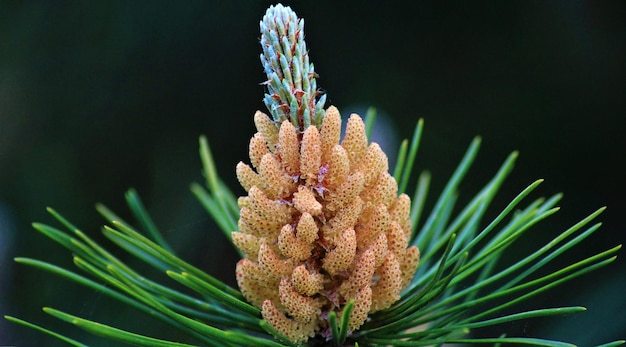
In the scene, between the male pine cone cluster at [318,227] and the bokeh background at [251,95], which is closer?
the male pine cone cluster at [318,227]

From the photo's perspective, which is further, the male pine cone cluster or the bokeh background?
the bokeh background

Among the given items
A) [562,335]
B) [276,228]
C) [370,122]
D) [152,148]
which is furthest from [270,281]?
[152,148]

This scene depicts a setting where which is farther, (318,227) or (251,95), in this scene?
(251,95)

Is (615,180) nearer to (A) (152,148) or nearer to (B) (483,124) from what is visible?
(B) (483,124)

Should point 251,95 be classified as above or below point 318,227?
above
